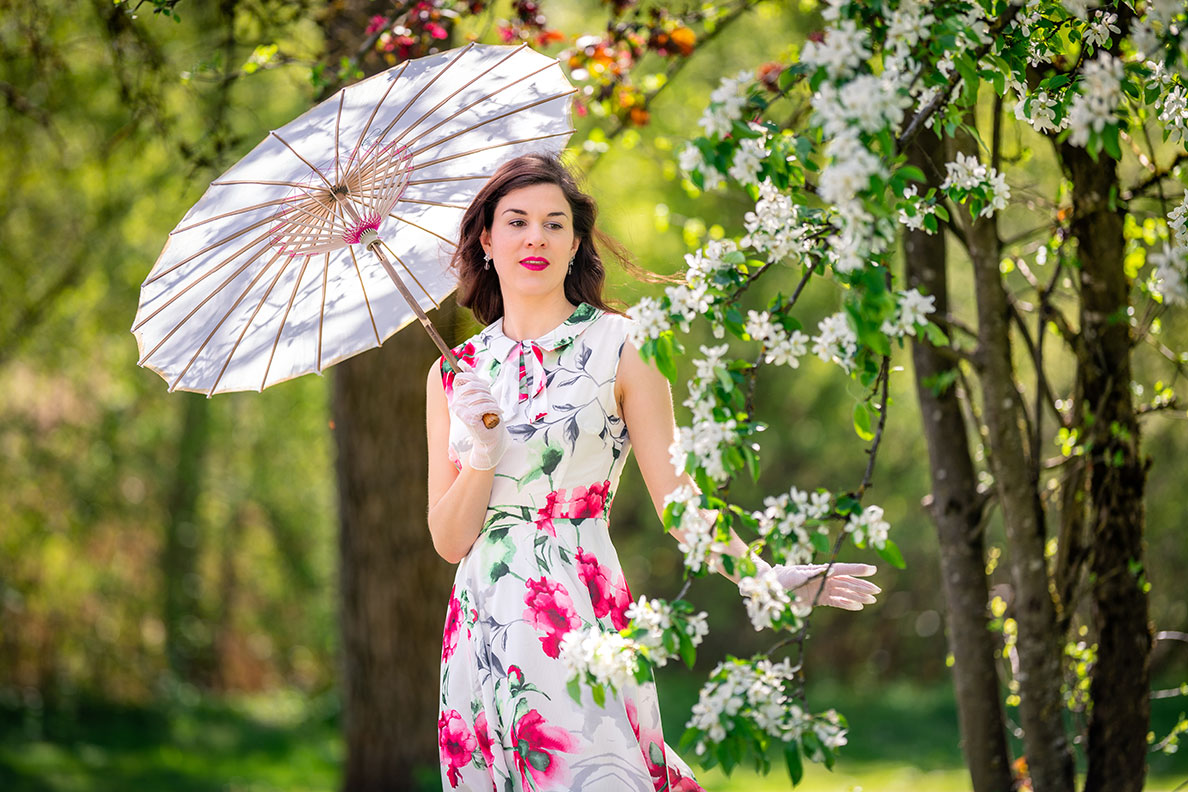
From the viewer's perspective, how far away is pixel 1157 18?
1.40 metres

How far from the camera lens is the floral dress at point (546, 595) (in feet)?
6.27

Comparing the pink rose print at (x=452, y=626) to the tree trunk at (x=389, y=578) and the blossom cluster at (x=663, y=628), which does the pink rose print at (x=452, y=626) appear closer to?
the blossom cluster at (x=663, y=628)

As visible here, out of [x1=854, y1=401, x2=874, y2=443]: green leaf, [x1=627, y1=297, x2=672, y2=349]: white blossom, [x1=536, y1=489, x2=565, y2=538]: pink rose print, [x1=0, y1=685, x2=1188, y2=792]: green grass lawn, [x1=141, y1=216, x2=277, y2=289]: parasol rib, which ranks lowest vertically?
[x1=0, y1=685, x2=1188, y2=792]: green grass lawn

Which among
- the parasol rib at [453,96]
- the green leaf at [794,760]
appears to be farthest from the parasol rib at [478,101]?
the green leaf at [794,760]

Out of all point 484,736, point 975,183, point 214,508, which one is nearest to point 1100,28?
point 975,183

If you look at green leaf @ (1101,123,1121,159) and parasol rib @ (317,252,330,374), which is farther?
parasol rib @ (317,252,330,374)

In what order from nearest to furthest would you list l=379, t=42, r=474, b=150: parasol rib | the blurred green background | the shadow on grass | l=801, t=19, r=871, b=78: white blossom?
l=801, t=19, r=871, b=78: white blossom, l=379, t=42, r=474, b=150: parasol rib, the shadow on grass, the blurred green background

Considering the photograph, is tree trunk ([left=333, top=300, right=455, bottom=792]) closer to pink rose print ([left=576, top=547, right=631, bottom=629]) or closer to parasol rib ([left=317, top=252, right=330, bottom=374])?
parasol rib ([left=317, top=252, right=330, bottom=374])

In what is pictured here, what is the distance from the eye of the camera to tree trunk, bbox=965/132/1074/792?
2623 mm

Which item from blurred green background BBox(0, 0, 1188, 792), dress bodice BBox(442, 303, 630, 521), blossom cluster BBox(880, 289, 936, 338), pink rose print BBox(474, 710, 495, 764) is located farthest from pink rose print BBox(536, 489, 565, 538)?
blurred green background BBox(0, 0, 1188, 792)

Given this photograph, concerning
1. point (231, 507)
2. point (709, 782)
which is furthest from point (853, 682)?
point (231, 507)

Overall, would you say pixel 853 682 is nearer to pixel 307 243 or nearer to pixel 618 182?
pixel 618 182

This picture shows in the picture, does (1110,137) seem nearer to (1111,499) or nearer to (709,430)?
(709,430)

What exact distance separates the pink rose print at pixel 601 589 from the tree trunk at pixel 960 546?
1170mm
